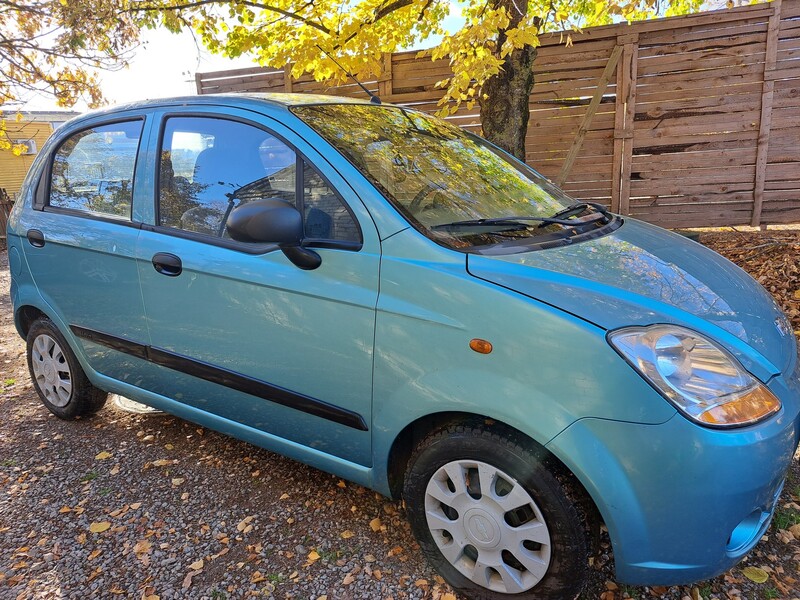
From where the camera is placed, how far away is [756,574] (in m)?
2.18

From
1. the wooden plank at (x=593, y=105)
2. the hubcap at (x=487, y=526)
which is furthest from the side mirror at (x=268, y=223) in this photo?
the wooden plank at (x=593, y=105)

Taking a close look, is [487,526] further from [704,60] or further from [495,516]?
[704,60]

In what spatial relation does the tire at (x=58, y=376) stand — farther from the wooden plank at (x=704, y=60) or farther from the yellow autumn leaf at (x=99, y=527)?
the wooden plank at (x=704, y=60)

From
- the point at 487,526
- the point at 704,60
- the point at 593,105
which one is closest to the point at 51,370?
the point at 487,526

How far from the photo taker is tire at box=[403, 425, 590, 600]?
6.00 feet

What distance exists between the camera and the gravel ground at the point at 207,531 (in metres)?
2.21

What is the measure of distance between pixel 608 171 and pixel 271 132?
610 cm

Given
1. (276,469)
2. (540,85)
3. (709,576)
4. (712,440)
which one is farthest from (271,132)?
(540,85)

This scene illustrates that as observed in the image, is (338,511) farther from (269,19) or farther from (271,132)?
(269,19)

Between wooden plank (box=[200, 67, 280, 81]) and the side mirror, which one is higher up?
wooden plank (box=[200, 67, 280, 81])

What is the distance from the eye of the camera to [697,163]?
7.22 m

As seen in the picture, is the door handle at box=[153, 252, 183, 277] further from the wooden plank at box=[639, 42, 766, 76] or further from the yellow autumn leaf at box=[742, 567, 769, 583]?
the wooden plank at box=[639, 42, 766, 76]

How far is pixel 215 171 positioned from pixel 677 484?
7.22 feet

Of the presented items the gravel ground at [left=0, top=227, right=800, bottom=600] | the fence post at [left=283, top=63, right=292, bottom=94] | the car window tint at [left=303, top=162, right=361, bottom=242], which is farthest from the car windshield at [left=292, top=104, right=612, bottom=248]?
the fence post at [left=283, top=63, right=292, bottom=94]
